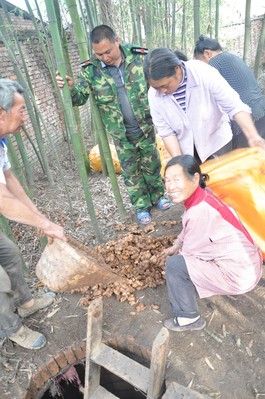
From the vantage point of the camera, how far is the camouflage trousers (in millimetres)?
3389

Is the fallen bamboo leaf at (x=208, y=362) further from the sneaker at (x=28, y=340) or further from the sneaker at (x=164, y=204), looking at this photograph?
the sneaker at (x=164, y=204)

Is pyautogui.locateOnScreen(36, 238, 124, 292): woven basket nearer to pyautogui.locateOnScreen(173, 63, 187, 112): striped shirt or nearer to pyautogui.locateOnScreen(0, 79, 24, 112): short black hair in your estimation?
pyautogui.locateOnScreen(0, 79, 24, 112): short black hair

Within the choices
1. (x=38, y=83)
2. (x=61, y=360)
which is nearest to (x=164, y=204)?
(x=61, y=360)

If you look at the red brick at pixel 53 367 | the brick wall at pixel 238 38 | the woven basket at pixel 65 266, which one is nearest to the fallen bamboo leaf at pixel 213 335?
the woven basket at pixel 65 266

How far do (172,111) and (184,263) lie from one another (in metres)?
1.17

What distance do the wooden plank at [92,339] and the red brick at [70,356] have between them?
0.23 metres

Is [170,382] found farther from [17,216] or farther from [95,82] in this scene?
[95,82]

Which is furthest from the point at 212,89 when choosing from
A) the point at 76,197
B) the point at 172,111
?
the point at 76,197

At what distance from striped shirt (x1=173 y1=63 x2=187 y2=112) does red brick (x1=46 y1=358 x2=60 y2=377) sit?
2.14 m

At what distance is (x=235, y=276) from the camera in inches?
78.4

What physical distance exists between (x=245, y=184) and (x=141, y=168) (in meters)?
1.56

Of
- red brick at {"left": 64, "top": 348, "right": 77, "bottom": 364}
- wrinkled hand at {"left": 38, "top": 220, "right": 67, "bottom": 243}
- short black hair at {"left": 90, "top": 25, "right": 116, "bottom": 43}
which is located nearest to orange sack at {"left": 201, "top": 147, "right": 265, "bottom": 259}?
wrinkled hand at {"left": 38, "top": 220, "right": 67, "bottom": 243}

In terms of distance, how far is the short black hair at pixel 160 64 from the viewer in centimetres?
212

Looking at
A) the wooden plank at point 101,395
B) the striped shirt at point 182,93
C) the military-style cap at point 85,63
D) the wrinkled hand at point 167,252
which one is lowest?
the wooden plank at point 101,395
